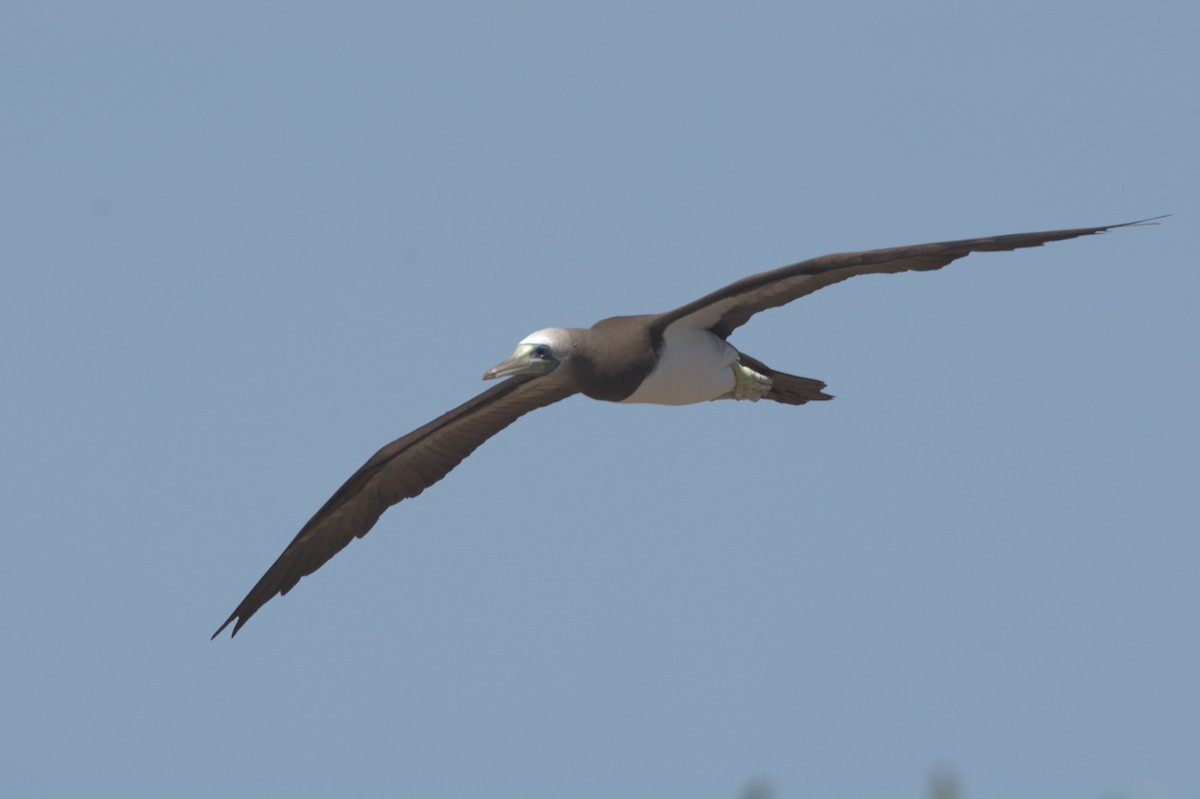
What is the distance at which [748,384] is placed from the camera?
50.6ft

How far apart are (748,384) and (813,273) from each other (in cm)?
254

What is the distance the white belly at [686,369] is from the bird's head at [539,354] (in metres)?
0.82

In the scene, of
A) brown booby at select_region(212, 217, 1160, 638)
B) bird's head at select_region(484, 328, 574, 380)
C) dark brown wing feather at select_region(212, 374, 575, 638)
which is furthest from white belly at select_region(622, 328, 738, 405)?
dark brown wing feather at select_region(212, 374, 575, 638)

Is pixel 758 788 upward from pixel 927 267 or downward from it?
downward

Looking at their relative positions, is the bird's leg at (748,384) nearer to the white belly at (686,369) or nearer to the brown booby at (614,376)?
the brown booby at (614,376)

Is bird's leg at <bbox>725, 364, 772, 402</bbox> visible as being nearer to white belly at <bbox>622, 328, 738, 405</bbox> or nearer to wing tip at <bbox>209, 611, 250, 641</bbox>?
white belly at <bbox>622, 328, 738, 405</bbox>

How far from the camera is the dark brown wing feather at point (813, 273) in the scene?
1216 centimetres

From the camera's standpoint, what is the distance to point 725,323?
48.9 ft

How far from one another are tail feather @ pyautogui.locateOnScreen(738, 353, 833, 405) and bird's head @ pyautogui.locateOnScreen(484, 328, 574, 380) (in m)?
2.17

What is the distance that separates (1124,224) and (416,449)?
7398 mm

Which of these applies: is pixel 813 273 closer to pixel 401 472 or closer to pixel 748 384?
pixel 748 384

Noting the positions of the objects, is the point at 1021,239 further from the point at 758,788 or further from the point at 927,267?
the point at 758,788

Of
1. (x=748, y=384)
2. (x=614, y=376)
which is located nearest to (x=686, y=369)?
(x=614, y=376)

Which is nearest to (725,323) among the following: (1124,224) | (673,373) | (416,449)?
(673,373)
